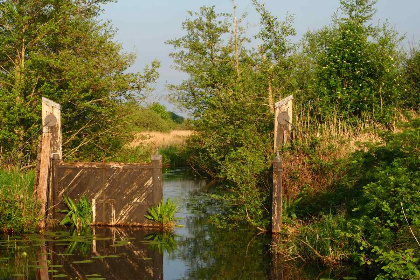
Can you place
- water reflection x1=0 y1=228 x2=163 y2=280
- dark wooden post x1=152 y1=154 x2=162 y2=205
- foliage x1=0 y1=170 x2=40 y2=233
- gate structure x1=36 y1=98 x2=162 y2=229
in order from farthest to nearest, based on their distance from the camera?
gate structure x1=36 y1=98 x2=162 y2=229 → dark wooden post x1=152 y1=154 x2=162 y2=205 → foliage x1=0 y1=170 x2=40 y2=233 → water reflection x1=0 y1=228 x2=163 y2=280

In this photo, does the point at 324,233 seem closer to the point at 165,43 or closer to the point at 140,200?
the point at 140,200

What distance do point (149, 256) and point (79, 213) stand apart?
133 inches

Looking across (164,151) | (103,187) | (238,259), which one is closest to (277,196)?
(238,259)

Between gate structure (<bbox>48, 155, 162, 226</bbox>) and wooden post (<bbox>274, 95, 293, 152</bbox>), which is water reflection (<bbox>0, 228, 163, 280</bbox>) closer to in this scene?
gate structure (<bbox>48, 155, 162, 226</bbox>)

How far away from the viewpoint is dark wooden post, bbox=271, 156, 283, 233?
12.0 metres

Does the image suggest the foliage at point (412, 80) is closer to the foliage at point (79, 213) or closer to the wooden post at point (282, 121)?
the wooden post at point (282, 121)

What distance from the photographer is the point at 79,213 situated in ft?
43.0

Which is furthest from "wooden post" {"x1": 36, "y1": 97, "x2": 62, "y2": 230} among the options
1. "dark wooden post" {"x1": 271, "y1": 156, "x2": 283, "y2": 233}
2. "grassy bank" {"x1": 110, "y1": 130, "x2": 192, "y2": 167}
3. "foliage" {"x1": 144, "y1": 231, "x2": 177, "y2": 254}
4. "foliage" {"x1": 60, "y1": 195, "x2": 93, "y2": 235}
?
"grassy bank" {"x1": 110, "y1": 130, "x2": 192, "y2": 167}

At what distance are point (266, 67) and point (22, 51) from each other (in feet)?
27.4

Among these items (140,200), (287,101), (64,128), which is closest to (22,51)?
(64,128)

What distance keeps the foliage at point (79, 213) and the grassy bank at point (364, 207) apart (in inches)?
189

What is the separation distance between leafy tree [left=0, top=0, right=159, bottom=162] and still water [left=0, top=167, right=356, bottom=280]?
5.84 m

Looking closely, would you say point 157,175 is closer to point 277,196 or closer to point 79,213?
point 79,213

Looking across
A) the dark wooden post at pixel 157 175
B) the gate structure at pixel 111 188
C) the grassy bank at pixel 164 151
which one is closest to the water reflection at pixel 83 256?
the gate structure at pixel 111 188
